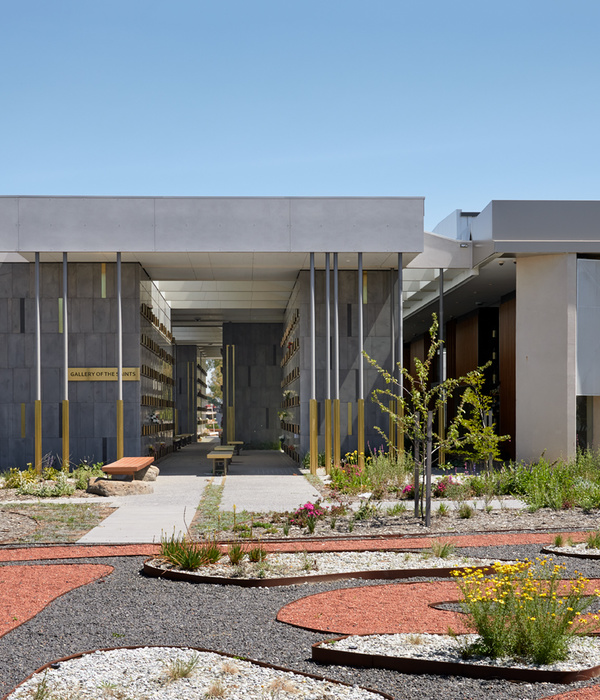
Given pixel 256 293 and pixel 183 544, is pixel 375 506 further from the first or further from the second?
pixel 256 293

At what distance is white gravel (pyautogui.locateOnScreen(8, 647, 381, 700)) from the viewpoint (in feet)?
15.5

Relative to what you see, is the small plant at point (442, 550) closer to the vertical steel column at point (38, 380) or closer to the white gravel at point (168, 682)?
the white gravel at point (168, 682)

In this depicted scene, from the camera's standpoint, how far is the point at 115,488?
52.1 feet

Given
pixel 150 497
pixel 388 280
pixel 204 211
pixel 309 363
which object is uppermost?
pixel 204 211

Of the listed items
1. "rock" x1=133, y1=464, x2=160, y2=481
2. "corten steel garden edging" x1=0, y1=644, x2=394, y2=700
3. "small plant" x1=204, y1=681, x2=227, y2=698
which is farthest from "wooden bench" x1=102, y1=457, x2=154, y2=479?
"small plant" x1=204, y1=681, x2=227, y2=698

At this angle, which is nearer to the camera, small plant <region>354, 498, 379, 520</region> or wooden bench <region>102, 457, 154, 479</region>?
small plant <region>354, 498, 379, 520</region>

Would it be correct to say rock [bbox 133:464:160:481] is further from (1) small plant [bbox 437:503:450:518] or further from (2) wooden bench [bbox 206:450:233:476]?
(1) small plant [bbox 437:503:450:518]

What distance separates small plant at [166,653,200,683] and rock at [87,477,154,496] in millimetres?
10904

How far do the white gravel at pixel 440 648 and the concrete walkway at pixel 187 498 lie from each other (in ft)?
10.5

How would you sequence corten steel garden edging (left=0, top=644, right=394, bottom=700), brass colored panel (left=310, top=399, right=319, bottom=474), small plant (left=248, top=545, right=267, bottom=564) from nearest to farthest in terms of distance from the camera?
corten steel garden edging (left=0, top=644, right=394, bottom=700) → small plant (left=248, top=545, right=267, bottom=564) → brass colored panel (left=310, top=399, right=319, bottom=474)

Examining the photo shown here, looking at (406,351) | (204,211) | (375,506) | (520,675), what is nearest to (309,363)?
(204,211)

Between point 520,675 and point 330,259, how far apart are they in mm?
16706

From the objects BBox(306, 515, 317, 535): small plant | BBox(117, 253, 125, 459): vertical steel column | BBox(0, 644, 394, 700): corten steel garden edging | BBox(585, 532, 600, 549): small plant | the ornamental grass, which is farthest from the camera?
BBox(117, 253, 125, 459): vertical steel column

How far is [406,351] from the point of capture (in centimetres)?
4319
